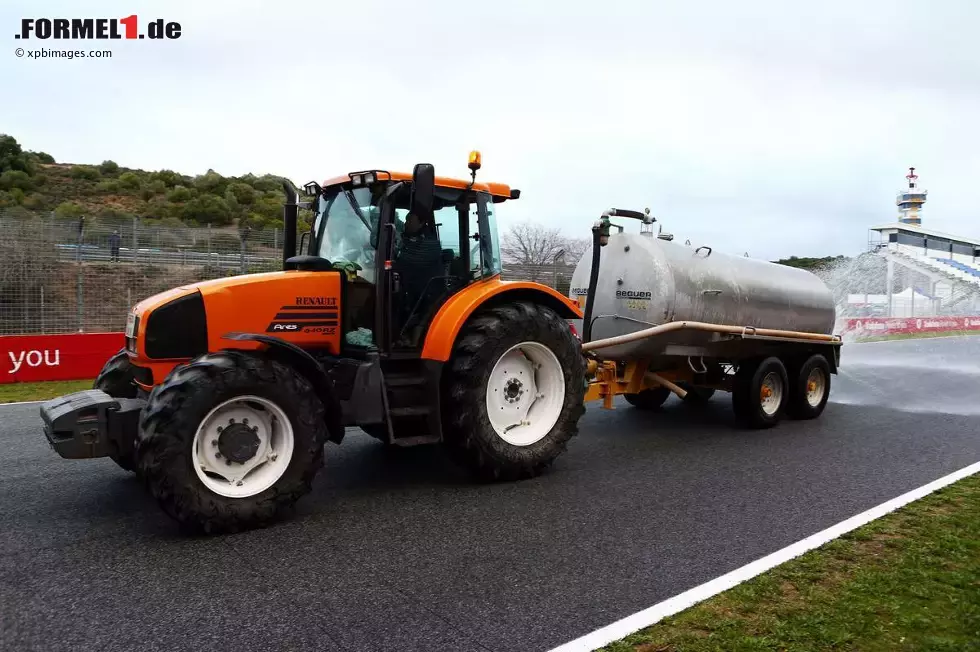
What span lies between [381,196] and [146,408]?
91.2 inches

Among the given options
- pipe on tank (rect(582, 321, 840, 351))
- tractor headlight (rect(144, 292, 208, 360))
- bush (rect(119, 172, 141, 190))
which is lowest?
pipe on tank (rect(582, 321, 840, 351))

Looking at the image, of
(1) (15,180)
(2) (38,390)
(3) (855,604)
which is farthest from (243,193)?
(3) (855,604)

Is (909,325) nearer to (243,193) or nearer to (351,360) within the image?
(351,360)

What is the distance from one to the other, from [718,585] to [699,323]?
4381 millimetres

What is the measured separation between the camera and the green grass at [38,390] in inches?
435

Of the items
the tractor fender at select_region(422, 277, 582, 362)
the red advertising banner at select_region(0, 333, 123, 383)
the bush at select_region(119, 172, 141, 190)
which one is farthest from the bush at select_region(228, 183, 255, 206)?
the tractor fender at select_region(422, 277, 582, 362)

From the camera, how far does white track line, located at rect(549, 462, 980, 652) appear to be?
11.8 ft

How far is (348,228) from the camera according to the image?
6.16 metres

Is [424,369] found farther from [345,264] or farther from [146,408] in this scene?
[146,408]

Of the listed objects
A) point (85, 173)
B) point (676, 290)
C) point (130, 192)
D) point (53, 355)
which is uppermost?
point (85, 173)

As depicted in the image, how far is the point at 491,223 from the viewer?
265 inches

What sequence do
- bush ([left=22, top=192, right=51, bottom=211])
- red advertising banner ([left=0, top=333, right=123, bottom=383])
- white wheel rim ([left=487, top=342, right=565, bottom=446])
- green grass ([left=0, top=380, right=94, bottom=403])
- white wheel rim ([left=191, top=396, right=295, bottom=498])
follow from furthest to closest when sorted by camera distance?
bush ([left=22, top=192, right=51, bottom=211]) < red advertising banner ([left=0, top=333, right=123, bottom=383]) < green grass ([left=0, top=380, right=94, bottom=403]) < white wheel rim ([left=487, top=342, right=565, bottom=446]) < white wheel rim ([left=191, top=396, right=295, bottom=498])

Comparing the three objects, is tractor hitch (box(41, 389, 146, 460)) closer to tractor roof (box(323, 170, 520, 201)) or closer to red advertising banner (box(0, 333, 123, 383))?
tractor roof (box(323, 170, 520, 201))

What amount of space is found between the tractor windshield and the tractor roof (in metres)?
0.10
